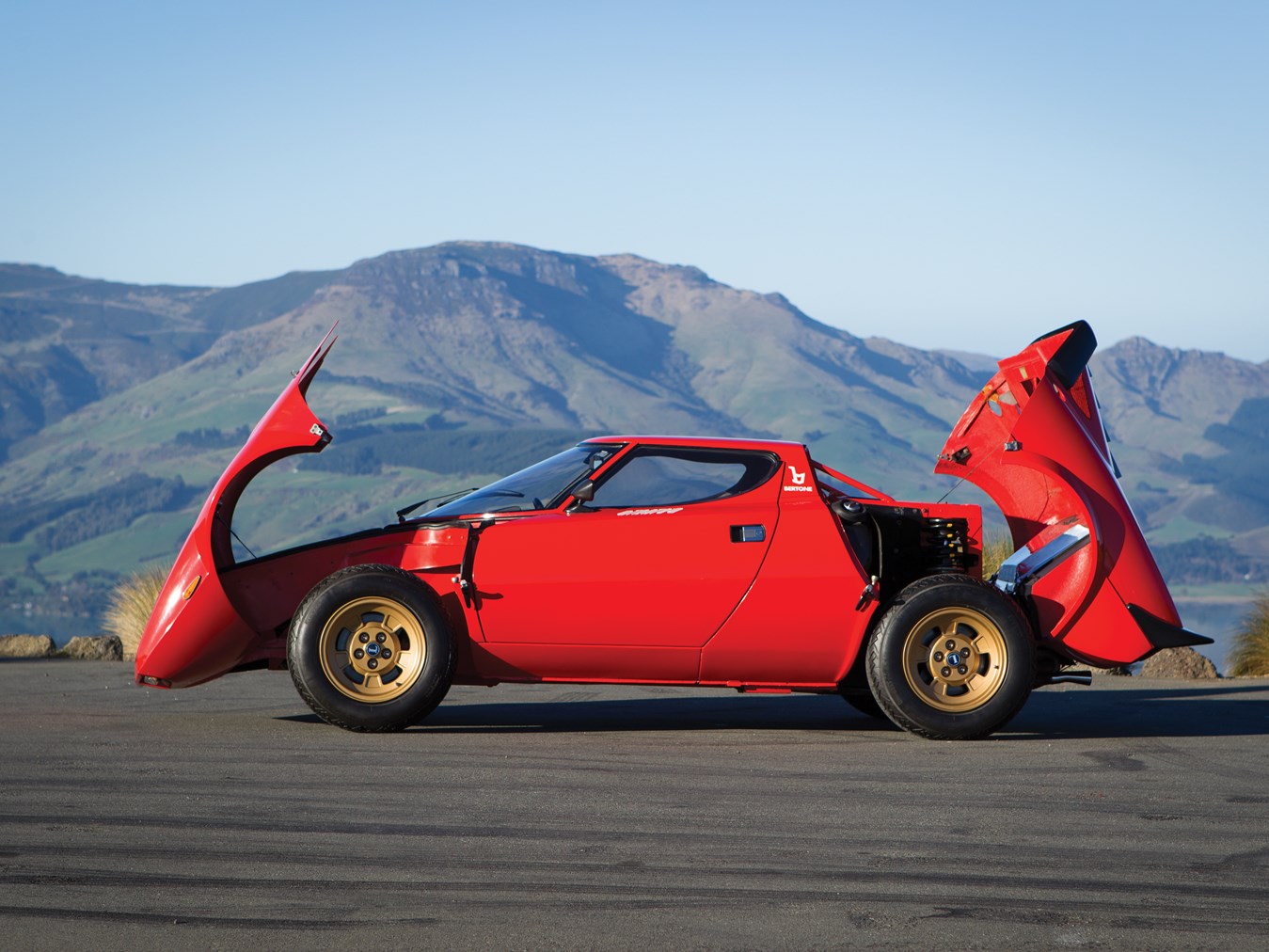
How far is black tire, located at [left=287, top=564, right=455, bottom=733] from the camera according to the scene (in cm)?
794

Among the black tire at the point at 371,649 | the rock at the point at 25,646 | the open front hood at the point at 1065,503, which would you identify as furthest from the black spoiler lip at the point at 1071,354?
the rock at the point at 25,646

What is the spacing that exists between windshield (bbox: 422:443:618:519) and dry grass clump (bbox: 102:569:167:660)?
766cm

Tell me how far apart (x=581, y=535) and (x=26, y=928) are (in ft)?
14.2

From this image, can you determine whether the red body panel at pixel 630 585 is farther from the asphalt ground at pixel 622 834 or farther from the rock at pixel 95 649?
the rock at pixel 95 649

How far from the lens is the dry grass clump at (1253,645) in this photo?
1499 cm

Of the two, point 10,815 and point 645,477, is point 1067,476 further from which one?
point 10,815

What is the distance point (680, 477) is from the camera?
28.2 ft

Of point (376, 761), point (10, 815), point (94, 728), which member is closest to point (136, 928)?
point (10, 815)

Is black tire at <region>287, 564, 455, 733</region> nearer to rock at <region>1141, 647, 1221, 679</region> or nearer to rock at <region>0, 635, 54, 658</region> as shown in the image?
rock at <region>0, 635, 54, 658</region>

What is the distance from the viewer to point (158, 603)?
8.51 m

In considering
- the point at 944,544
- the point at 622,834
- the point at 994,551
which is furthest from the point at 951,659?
the point at 994,551

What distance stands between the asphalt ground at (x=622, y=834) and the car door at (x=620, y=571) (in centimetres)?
64

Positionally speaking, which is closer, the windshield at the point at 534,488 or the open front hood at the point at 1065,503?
the windshield at the point at 534,488

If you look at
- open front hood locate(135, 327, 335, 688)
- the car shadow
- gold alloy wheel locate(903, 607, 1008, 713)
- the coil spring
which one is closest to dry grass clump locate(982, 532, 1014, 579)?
the car shadow
